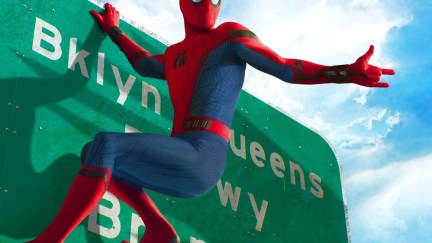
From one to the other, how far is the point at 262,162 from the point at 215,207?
2.02 feet

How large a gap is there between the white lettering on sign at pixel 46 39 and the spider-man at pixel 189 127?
458 mm

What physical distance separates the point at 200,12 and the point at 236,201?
1.25m

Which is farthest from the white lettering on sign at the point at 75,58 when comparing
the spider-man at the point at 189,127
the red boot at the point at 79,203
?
the red boot at the point at 79,203

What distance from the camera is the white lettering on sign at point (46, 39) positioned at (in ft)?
11.4

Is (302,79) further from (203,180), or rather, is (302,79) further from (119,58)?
(119,58)

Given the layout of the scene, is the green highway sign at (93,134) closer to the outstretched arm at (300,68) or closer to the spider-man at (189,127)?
the spider-man at (189,127)

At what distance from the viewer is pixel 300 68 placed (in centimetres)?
323

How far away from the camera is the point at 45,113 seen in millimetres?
3381

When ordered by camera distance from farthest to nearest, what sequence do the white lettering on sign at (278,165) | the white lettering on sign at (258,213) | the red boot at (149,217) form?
the white lettering on sign at (278,165)
the white lettering on sign at (258,213)
the red boot at (149,217)

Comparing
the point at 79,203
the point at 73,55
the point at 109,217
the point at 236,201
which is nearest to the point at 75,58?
the point at 73,55

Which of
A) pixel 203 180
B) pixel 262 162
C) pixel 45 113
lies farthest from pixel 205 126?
pixel 262 162

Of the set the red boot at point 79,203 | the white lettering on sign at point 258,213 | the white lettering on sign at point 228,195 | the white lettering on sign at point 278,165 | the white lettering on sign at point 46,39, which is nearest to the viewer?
the red boot at point 79,203

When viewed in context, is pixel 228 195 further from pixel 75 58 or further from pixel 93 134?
pixel 75 58

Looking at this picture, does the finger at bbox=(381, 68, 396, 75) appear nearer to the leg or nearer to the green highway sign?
the leg
